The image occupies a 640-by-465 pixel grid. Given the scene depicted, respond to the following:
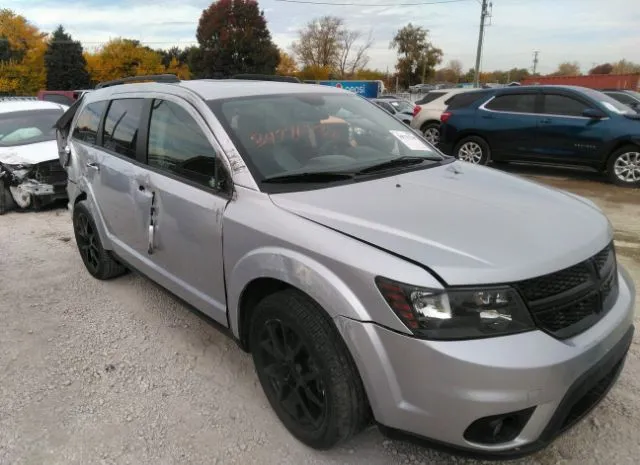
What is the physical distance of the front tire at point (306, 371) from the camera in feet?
6.82

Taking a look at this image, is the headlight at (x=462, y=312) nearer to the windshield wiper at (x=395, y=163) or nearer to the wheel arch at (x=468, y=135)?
the windshield wiper at (x=395, y=163)

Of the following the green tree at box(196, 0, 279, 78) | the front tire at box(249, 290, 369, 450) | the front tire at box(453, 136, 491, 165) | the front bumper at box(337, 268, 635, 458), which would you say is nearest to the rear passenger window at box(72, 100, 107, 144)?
the front tire at box(249, 290, 369, 450)

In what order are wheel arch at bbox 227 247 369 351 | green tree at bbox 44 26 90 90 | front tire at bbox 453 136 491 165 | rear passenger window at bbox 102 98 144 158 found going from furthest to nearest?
green tree at bbox 44 26 90 90 → front tire at bbox 453 136 491 165 → rear passenger window at bbox 102 98 144 158 → wheel arch at bbox 227 247 369 351

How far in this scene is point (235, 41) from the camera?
59656mm

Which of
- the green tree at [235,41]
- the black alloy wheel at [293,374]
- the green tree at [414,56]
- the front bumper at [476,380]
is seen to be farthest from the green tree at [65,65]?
the front bumper at [476,380]

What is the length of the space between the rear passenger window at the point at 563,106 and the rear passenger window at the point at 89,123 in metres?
7.53

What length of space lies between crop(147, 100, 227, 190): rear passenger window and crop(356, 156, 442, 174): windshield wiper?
80cm

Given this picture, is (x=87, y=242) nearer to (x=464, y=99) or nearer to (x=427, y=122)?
(x=464, y=99)

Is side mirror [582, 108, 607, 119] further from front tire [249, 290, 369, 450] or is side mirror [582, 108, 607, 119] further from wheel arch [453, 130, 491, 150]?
front tire [249, 290, 369, 450]

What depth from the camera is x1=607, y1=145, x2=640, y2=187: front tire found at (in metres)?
8.02

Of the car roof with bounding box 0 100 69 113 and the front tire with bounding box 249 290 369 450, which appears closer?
the front tire with bounding box 249 290 369 450

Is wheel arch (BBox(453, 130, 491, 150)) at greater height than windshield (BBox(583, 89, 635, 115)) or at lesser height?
lesser


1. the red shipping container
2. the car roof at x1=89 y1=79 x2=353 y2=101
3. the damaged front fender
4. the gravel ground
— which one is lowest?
the gravel ground

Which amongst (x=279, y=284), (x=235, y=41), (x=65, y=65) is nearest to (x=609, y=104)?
(x=279, y=284)
